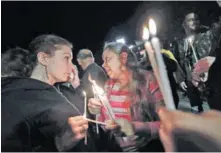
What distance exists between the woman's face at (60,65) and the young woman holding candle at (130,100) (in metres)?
0.18

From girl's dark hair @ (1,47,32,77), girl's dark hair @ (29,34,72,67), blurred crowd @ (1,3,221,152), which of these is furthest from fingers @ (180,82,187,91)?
girl's dark hair @ (1,47,32,77)

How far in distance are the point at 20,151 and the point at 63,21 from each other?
673mm

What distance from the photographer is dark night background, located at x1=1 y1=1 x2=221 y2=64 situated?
171 centimetres

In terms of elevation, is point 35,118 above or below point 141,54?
below

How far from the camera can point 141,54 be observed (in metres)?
1.69

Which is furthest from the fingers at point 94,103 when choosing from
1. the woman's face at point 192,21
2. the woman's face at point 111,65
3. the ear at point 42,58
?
the woman's face at point 192,21

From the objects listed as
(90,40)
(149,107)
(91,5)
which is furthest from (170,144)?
(91,5)

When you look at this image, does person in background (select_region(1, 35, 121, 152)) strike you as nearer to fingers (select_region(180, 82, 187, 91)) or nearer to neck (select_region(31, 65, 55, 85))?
neck (select_region(31, 65, 55, 85))

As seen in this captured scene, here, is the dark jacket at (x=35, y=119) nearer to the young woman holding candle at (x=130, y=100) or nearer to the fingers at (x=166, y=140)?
the young woman holding candle at (x=130, y=100)

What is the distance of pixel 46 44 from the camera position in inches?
67.5

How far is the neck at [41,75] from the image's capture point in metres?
1.68

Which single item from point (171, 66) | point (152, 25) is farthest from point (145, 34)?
point (171, 66)

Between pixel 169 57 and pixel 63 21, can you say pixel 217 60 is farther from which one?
pixel 63 21

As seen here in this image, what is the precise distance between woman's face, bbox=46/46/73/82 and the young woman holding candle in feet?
0.57
